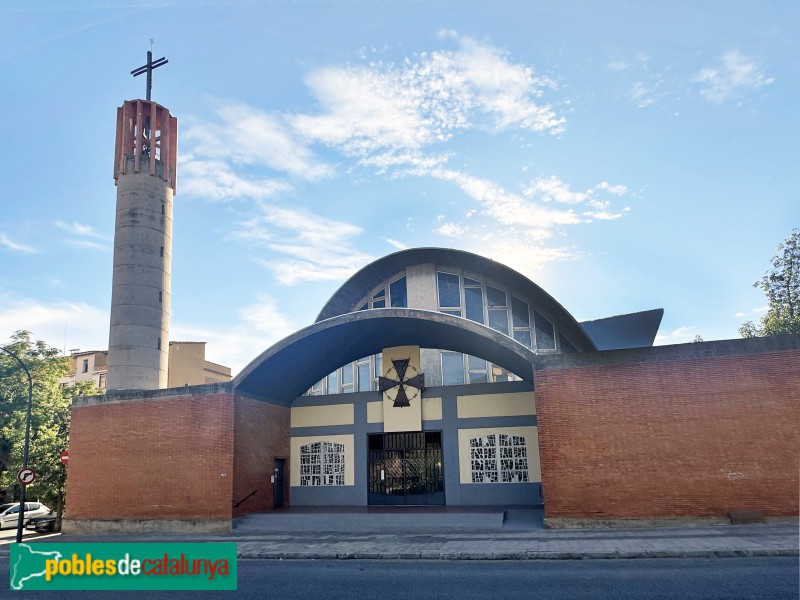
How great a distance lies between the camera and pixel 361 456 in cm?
2528

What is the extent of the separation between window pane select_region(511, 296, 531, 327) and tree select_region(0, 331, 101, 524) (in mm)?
23432

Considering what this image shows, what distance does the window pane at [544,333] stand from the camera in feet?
95.7

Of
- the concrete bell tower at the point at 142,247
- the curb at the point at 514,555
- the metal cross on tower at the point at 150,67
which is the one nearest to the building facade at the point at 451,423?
the curb at the point at 514,555

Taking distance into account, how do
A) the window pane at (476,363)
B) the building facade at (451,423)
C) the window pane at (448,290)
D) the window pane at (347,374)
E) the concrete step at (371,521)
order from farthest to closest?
the window pane at (448,290) < the window pane at (347,374) < the window pane at (476,363) < the concrete step at (371,521) < the building facade at (451,423)

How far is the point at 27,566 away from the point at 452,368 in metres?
17.1

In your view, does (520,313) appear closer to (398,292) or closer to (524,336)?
(524,336)

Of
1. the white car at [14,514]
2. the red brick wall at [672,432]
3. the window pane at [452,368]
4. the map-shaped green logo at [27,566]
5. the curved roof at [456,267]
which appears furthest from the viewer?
the white car at [14,514]

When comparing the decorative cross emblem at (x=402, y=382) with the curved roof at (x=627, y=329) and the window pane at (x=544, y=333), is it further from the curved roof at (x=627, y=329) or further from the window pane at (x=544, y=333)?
the curved roof at (x=627, y=329)

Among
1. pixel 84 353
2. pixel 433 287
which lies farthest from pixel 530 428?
pixel 84 353

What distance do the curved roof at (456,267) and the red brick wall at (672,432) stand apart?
34.2 feet

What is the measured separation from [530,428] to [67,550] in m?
15.9

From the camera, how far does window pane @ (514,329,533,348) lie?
29.1 m

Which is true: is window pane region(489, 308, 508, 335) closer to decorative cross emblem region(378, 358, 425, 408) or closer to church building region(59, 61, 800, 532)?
church building region(59, 61, 800, 532)

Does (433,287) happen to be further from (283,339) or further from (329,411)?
(283,339)
